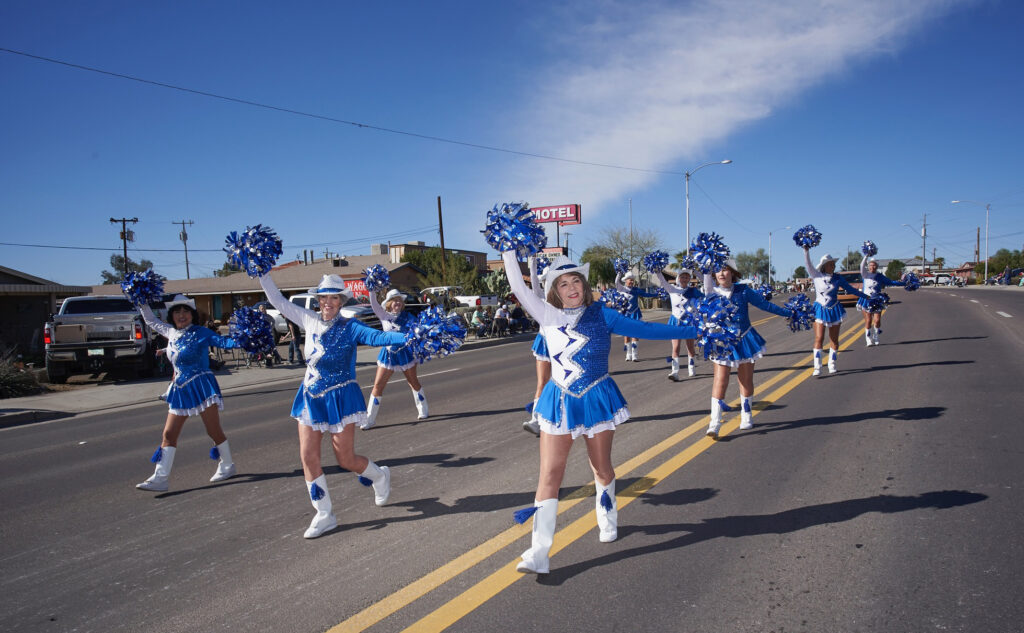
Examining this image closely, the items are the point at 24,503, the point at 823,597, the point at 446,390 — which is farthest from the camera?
the point at 446,390

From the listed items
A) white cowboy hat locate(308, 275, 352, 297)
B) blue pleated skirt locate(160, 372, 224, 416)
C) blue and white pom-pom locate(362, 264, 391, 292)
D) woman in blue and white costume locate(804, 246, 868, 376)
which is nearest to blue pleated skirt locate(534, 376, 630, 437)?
white cowboy hat locate(308, 275, 352, 297)

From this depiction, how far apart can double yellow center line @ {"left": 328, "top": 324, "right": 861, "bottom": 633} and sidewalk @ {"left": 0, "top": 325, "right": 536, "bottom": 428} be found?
5414 millimetres

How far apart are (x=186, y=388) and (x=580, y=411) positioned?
399 centimetres

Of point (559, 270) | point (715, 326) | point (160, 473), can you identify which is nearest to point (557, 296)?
point (559, 270)

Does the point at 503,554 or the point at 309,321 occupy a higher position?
the point at 309,321

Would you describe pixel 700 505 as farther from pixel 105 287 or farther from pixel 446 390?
pixel 105 287

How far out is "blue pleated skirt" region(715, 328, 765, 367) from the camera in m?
6.30

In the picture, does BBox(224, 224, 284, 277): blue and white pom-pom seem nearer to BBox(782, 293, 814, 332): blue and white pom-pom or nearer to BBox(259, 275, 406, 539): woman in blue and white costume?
BBox(259, 275, 406, 539): woman in blue and white costume

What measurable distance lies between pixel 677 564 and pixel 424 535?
1678 millimetres

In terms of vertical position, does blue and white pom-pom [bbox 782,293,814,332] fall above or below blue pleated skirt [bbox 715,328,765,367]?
above

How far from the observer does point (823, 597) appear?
3.05 m

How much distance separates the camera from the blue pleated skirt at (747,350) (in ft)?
20.7

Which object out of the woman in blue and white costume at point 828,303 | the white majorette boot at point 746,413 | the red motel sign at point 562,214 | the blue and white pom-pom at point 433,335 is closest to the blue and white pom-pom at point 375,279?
the blue and white pom-pom at point 433,335

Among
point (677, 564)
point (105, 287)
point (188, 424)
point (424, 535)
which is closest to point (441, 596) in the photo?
point (424, 535)
